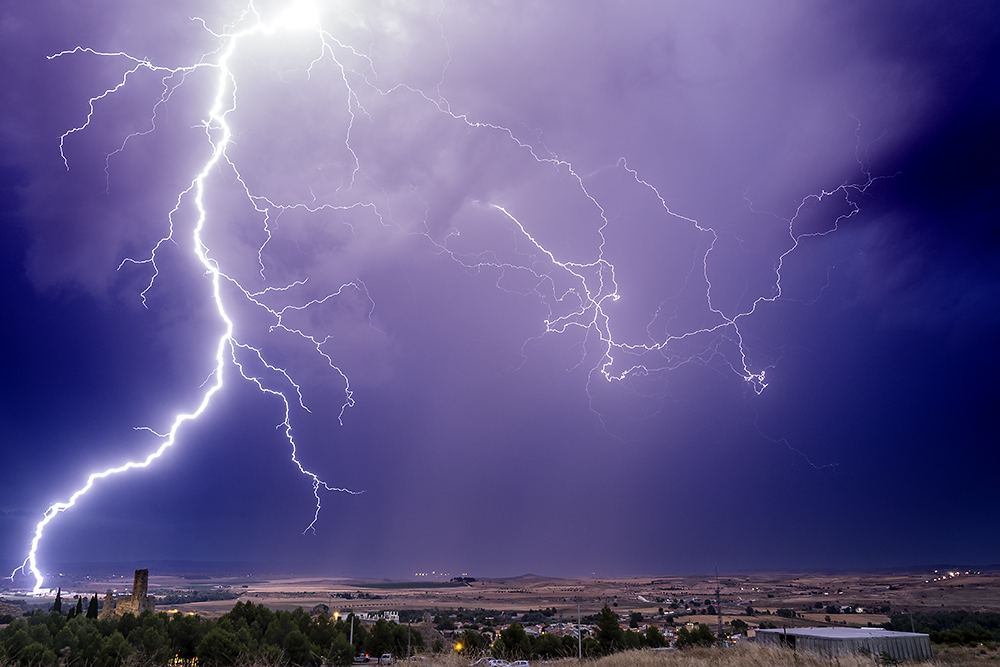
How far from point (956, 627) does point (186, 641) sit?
3931cm

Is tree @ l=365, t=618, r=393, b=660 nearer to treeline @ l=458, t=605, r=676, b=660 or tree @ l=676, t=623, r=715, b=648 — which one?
treeline @ l=458, t=605, r=676, b=660

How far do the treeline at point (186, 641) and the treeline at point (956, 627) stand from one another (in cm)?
2319

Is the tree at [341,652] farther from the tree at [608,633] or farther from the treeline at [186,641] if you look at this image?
the tree at [608,633]

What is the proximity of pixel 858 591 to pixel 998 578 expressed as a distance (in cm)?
1550

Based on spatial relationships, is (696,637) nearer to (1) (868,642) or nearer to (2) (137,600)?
(1) (868,642)

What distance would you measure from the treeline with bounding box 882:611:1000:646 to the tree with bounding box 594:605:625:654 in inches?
451

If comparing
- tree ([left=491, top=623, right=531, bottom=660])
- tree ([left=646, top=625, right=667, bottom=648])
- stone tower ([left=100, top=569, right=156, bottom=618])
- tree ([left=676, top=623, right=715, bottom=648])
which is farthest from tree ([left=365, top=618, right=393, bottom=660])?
stone tower ([left=100, top=569, right=156, bottom=618])

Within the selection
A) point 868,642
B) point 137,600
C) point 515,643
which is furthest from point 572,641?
point 137,600

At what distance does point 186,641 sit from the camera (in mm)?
21125

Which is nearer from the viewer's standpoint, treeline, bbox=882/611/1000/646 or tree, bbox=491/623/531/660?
tree, bbox=491/623/531/660

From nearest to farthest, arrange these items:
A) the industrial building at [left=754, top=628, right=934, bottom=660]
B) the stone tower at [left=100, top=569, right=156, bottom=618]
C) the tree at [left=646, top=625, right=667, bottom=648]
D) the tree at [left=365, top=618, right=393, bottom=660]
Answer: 1. the industrial building at [left=754, top=628, right=934, bottom=660]
2. the tree at [left=646, top=625, right=667, bottom=648]
3. the tree at [left=365, top=618, right=393, bottom=660]
4. the stone tower at [left=100, top=569, right=156, bottom=618]

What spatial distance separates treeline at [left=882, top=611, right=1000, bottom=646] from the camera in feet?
71.4

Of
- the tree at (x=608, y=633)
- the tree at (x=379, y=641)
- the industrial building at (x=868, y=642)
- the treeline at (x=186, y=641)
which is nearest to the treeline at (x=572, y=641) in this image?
the tree at (x=608, y=633)

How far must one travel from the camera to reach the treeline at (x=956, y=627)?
2175 cm
